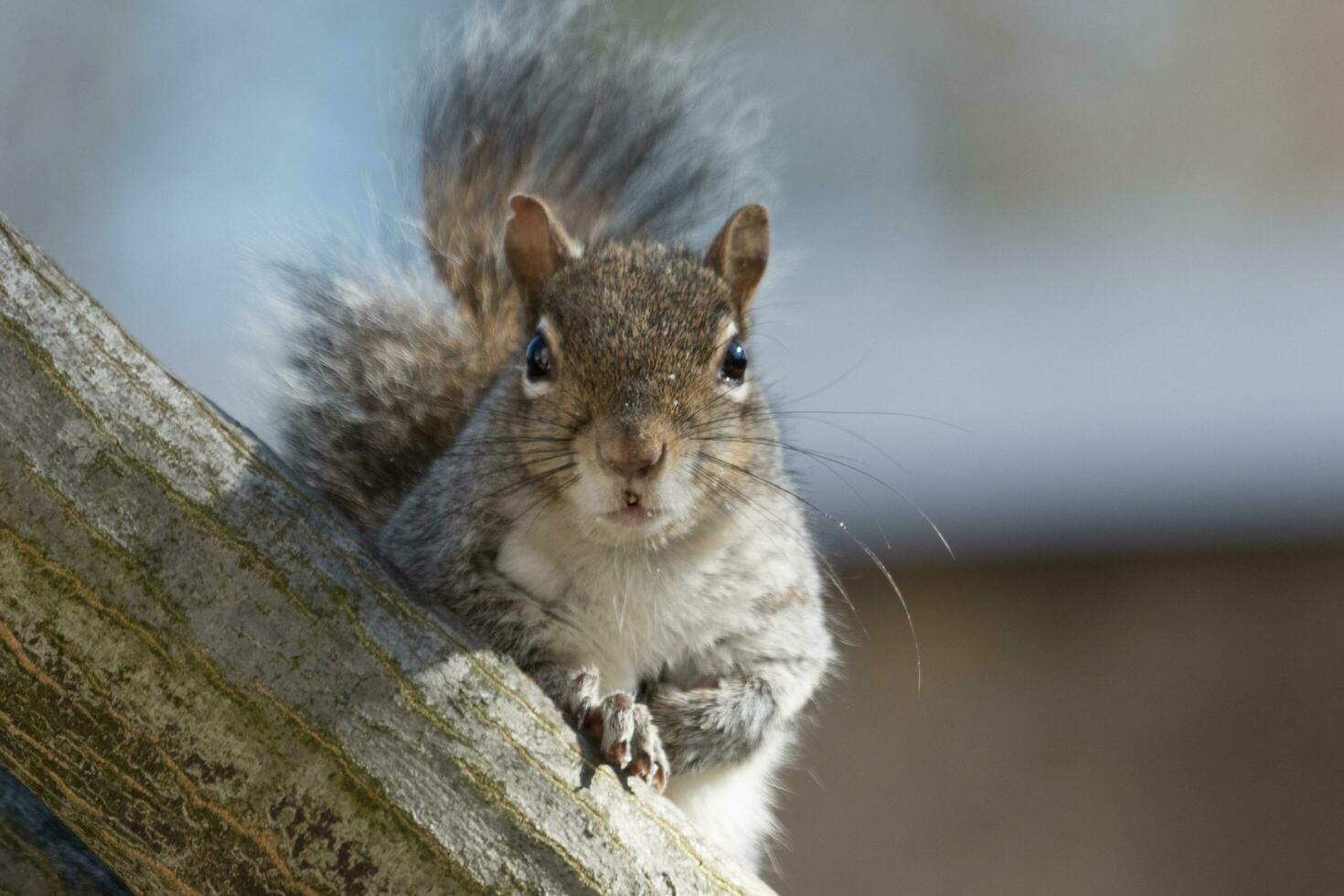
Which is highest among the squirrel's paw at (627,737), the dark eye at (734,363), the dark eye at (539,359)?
the dark eye at (734,363)

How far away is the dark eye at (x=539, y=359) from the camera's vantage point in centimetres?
154

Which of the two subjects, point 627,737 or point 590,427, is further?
point 590,427

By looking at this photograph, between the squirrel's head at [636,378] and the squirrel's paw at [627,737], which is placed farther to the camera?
the squirrel's head at [636,378]

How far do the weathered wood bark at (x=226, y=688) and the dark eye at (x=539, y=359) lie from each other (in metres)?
0.43

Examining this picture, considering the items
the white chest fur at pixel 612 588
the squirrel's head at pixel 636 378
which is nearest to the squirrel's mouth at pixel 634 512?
the squirrel's head at pixel 636 378

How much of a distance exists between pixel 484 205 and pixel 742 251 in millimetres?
511

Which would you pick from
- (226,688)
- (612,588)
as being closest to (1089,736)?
(612,588)

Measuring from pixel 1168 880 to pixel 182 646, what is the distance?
234 cm

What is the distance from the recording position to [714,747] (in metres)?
1.52

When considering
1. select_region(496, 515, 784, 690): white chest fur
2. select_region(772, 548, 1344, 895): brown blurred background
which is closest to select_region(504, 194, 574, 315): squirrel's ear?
select_region(496, 515, 784, 690): white chest fur

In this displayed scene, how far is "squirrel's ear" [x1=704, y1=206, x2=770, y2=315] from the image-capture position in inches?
68.8

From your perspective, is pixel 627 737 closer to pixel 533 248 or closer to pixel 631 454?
pixel 631 454

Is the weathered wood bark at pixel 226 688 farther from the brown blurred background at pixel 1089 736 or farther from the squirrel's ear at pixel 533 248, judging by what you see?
the brown blurred background at pixel 1089 736

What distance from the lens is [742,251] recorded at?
A: 1.76 meters
